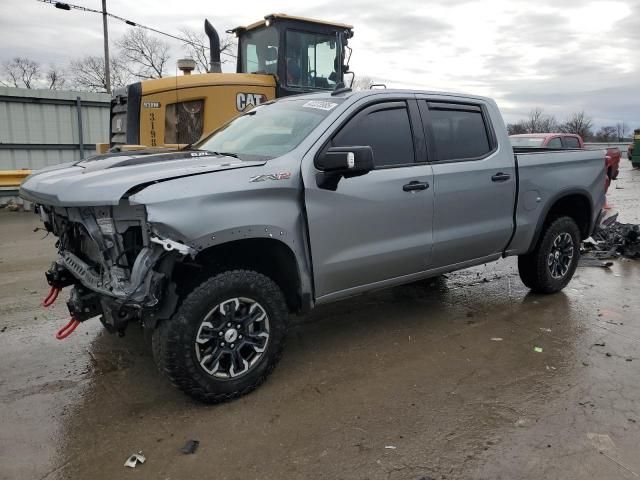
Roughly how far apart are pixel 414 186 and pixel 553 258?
2331mm

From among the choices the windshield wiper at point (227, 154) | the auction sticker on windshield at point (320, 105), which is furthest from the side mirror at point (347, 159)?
the windshield wiper at point (227, 154)

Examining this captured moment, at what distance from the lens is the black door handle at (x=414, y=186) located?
4.01 meters

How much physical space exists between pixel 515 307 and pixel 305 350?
7.67ft

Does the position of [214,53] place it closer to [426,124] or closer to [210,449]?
[426,124]

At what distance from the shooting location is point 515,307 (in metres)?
5.24

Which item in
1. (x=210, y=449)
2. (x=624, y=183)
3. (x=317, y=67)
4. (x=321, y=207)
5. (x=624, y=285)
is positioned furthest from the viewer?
(x=624, y=183)

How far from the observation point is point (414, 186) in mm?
4055

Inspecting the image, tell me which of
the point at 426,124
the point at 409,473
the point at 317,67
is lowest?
the point at 409,473

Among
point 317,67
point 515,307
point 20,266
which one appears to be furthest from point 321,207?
point 317,67

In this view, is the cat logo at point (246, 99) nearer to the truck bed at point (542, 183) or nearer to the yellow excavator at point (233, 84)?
the yellow excavator at point (233, 84)

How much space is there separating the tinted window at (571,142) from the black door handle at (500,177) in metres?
9.69

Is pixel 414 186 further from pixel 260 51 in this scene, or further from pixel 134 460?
pixel 260 51

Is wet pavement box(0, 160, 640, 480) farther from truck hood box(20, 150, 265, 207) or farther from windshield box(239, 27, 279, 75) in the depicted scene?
windshield box(239, 27, 279, 75)

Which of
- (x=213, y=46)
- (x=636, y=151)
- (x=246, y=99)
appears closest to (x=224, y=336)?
(x=246, y=99)
